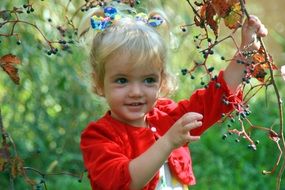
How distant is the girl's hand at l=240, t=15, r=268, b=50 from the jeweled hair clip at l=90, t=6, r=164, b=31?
1.03ft

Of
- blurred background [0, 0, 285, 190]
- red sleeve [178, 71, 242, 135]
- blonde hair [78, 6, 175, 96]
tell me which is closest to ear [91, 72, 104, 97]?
blonde hair [78, 6, 175, 96]

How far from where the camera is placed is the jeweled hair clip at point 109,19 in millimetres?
2875

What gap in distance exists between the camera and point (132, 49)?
274cm

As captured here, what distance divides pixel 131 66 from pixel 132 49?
0.05 meters

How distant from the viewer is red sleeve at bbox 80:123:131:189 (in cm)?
263

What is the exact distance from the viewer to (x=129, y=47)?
2.75 meters

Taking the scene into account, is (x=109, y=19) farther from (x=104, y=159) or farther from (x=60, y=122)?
(x=60, y=122)

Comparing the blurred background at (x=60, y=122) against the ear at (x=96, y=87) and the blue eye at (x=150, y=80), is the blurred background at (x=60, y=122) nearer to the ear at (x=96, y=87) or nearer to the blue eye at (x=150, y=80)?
the ear at (x=96, y=87)

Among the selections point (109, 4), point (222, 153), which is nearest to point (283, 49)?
point (222, 153)

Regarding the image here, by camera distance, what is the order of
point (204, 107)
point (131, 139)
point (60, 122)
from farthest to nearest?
point (60, 122) → point (204, 107) → point (131, 139)

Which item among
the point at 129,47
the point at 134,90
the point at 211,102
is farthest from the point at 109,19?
the point at 211,102

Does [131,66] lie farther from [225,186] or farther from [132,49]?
[225,186]

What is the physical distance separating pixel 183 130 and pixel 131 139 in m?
0.38

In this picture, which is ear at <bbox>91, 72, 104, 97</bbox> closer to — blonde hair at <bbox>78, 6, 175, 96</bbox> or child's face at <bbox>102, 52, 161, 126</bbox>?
blonde hair at <bbox>78, 6, 175, 96</bbox>
